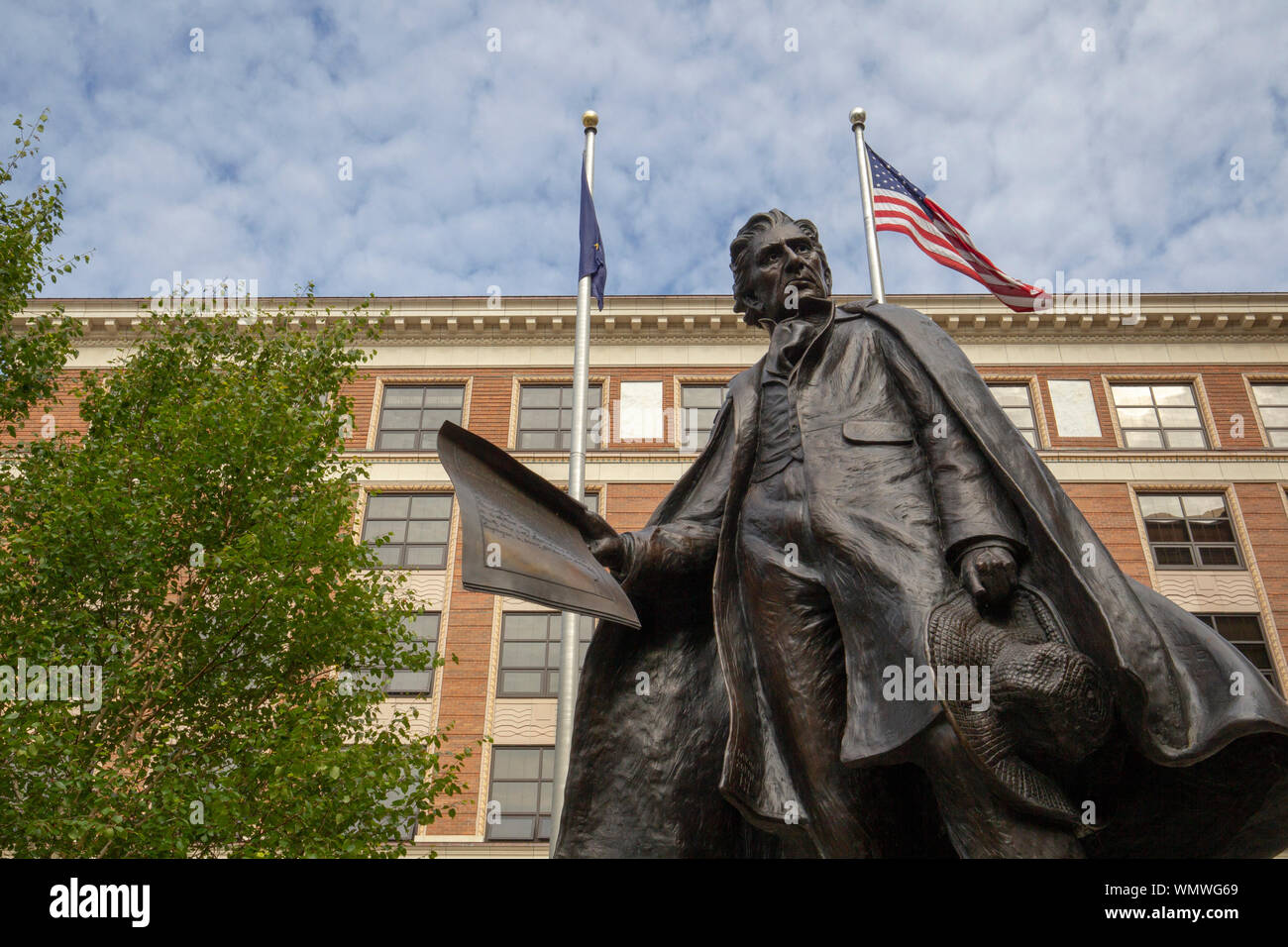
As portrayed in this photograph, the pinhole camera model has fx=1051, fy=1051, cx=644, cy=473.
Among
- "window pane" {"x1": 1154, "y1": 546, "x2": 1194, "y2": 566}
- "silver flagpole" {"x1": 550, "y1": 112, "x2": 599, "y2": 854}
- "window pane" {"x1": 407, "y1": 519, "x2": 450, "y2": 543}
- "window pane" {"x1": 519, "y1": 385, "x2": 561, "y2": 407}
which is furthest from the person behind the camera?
"window pane" {"x1": 519, "y1": 385, "x2": 561, "y2": 407}

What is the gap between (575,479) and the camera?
46.9ft

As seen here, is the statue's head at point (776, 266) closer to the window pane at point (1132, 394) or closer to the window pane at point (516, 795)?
the window pane at point (516, 795)

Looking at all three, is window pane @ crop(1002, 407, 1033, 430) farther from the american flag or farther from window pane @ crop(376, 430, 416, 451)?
window pane @ crop(376, 430, 416, 451)

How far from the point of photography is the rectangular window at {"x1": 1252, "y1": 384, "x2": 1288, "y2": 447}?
2808cm

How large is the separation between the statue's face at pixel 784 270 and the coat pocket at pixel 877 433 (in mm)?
778

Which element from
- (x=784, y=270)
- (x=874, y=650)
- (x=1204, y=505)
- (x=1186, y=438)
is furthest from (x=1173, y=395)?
(x=874, y=650)

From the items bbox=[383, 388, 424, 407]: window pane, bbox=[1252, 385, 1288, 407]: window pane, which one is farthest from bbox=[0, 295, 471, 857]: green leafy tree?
bbox=[1252, 385, 1288, 407]: window pane

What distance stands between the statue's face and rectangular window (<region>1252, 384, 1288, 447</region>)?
92.7 feet

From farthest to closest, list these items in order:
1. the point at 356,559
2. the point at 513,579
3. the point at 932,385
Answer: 1. the point at 356,559
2. the point at 932,385
3. the point at 513,579

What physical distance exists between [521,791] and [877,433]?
69.7 feet
